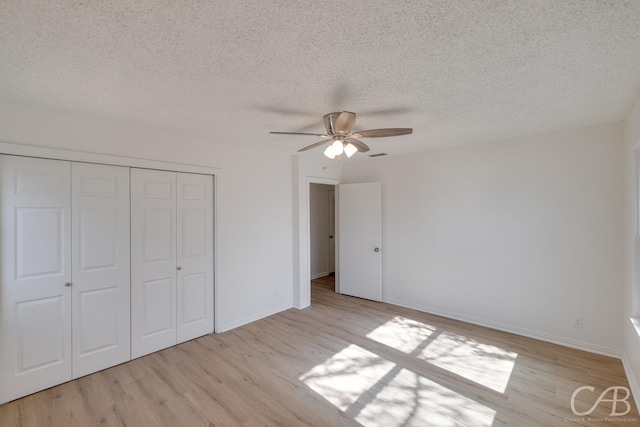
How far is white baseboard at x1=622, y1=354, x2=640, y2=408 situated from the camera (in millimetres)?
2126

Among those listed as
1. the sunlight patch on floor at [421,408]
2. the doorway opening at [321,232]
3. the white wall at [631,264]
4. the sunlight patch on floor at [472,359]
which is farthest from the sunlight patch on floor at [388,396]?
the doorway opening at [321,232]

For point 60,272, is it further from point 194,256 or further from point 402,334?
point 402,334

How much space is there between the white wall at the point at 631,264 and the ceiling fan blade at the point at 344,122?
7.48 feet

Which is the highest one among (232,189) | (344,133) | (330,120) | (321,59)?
(321,59)

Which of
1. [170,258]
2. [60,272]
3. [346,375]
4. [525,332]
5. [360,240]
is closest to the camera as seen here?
[60,272]

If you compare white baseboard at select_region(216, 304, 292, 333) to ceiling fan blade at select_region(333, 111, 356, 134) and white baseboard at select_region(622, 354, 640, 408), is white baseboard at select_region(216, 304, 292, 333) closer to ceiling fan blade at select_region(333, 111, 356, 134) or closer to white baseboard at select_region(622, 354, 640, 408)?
ceiling fan blade at select_region(333, 111, 356, 134)

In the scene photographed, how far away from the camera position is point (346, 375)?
8.39 ft

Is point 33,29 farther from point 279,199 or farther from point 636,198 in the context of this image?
point 636,198

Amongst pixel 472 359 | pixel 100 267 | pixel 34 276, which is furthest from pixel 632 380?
pixel 34 276

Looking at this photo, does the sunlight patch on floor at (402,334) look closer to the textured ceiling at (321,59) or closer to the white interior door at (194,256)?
the white interior door at (194,256)

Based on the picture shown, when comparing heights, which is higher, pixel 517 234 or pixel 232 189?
pixel 232 189

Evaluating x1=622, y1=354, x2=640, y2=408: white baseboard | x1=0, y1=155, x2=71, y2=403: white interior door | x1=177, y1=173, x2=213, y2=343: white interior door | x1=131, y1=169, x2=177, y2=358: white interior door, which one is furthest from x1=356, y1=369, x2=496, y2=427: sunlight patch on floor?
x1=0, y1=155, x2=71, y2=403: white interior door

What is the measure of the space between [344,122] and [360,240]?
113 inches

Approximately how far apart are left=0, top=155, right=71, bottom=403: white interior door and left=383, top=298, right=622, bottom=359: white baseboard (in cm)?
422
